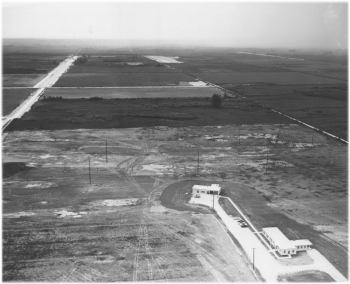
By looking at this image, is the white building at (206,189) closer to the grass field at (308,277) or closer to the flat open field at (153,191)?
the flat open field at (153,191)

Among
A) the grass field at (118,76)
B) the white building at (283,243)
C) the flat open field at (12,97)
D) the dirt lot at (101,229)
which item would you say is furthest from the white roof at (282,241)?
the grass field at (118,76)

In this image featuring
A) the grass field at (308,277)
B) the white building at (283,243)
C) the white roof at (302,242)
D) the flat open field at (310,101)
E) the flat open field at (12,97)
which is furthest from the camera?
the flat open field at (12,97)

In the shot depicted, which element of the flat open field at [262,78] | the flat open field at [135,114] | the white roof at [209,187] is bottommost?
the white roof at [209,187]

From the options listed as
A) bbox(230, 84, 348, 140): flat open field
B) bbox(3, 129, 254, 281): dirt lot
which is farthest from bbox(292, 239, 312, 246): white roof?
bbox(230, 84, 348, 140): flat open field

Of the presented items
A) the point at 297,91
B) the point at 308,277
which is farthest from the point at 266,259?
the point at 297,91

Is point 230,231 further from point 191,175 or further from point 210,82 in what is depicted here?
point 210,82

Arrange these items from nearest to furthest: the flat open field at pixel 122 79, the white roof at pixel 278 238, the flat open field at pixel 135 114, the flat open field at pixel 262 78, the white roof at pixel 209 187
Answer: the white roof at pixel 278 238, the white roof at pixel 209 187, the flat open field at pixel 135 114, the flat open field at pixel 122 79, the flat open field at pixel 262 78

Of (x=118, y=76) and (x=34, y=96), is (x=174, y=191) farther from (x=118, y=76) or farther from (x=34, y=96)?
(x=118, y=76)

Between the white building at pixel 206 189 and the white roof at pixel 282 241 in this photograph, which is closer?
the white roof at pixel 282 241

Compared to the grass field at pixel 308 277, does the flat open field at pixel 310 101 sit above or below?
above
